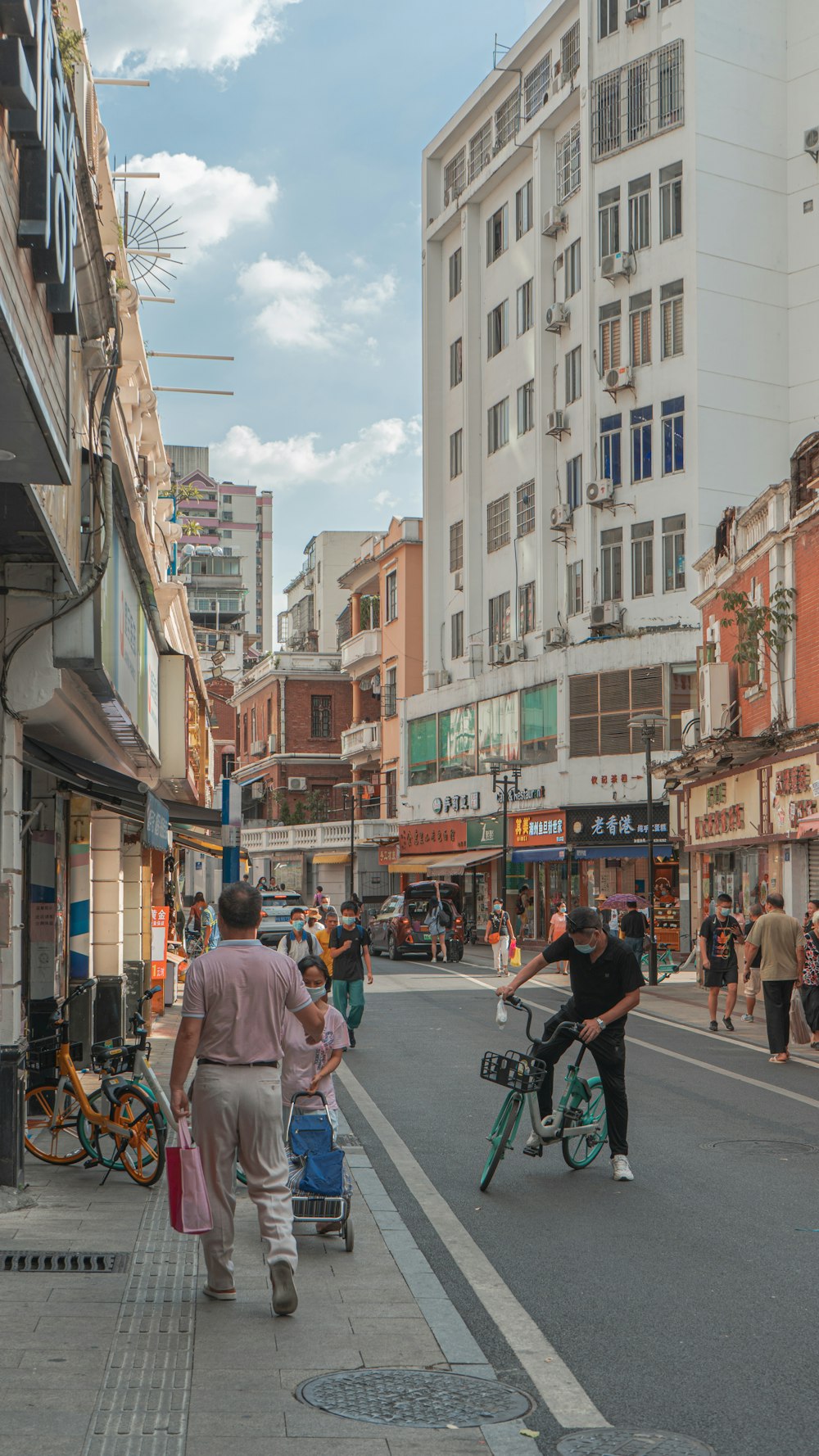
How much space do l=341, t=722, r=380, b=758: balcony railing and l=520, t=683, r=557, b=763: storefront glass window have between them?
1928 centimetres

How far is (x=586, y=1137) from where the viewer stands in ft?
33.4

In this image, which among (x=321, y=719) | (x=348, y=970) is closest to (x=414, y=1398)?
(x=348, y=970)

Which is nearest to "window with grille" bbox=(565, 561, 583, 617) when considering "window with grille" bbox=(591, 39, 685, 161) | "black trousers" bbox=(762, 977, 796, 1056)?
"window with grille" bbox=(591, 39, 685, 161)

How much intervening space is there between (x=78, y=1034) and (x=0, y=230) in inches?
447

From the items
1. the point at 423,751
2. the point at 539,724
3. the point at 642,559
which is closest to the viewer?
the point at 642,559

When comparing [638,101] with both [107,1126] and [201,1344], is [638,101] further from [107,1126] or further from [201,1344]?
[201,1344]

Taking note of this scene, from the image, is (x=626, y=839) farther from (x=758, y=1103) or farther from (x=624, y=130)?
(x=758, y=1103)

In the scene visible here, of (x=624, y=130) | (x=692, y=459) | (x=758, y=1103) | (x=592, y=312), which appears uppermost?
(x=624, y=130)

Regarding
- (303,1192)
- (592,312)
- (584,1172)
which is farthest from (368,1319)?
(592,312)

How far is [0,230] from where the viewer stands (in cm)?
633

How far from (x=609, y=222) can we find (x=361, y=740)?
1182 inches

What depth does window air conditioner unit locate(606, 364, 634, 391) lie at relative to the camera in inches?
1796

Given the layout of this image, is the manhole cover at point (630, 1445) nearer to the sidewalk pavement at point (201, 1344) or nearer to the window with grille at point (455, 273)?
the sidewalk pavement at point (201, 1344)

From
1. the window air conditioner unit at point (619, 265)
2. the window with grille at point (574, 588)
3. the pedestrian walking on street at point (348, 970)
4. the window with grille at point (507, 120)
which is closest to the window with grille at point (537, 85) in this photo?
the window with grille at point (507, 120)
